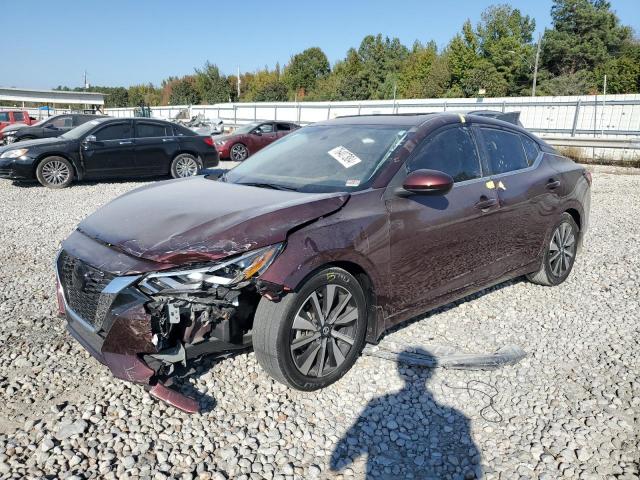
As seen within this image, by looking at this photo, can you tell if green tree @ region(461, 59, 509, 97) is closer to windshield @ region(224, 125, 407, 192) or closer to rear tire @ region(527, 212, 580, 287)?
rear tire @ region(527, 212, 580, 287)

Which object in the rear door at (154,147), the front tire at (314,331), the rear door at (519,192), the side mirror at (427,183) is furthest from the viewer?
the rear door at (154,147)

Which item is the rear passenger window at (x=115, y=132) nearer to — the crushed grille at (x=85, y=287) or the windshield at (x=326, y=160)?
the windshield at (x=326, y=160)

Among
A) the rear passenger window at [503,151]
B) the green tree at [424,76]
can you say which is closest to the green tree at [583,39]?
the green tree at [424,76]

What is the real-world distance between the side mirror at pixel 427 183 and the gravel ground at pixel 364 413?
1203mm

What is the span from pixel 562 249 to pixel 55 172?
33.6ft

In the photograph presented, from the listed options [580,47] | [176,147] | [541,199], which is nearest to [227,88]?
[580,47]

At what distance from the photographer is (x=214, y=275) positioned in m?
2.76

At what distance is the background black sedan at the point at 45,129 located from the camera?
1614 centimetres

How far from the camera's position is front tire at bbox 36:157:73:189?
35.9ft

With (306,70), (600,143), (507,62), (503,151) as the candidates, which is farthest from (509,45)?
(503,151)

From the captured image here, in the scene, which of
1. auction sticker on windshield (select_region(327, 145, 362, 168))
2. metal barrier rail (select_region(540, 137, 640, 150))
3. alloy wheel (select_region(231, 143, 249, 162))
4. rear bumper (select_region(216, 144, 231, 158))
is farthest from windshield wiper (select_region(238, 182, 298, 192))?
metal barrier rail (select_region(540, 137, 640, 150))

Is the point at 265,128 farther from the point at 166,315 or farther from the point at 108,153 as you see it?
the point at 166,315

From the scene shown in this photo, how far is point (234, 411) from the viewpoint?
298 centimetres

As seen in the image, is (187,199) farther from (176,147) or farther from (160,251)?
(176,147)
